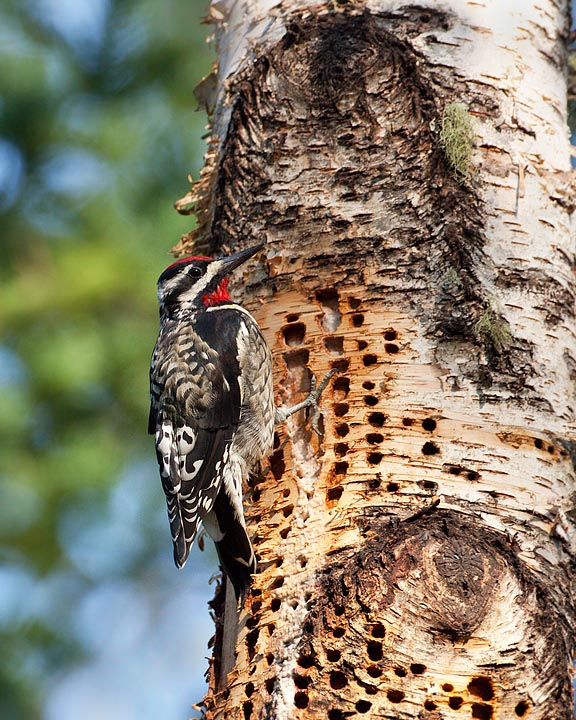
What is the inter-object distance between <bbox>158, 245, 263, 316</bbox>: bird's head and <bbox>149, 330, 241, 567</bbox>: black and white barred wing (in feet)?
A: 0.62

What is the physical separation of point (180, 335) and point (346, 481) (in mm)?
1430

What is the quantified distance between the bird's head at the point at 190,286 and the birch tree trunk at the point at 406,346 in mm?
319

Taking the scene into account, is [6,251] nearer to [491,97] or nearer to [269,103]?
[269,103]

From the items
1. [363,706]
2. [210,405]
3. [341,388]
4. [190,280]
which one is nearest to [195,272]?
[190,280]

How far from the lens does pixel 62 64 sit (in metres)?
4.71

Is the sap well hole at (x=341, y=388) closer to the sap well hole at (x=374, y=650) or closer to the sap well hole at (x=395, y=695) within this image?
the sap well hole at (x=374, y=650)

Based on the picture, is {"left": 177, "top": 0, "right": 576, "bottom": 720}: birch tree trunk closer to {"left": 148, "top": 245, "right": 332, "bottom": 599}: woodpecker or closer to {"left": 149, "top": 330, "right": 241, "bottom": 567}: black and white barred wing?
{"left": 148, "top": 245, "right": 332, "bottom": 599}: woodpecker

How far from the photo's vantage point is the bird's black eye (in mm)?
3645

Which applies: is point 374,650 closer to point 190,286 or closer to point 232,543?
point 232,543

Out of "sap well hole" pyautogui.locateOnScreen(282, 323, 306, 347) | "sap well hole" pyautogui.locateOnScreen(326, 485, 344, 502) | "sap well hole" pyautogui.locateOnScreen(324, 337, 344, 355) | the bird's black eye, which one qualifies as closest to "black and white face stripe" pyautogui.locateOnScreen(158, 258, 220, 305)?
the bird's black eye

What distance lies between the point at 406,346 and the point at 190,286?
1.36 m

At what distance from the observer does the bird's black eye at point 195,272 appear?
3645 millimetres

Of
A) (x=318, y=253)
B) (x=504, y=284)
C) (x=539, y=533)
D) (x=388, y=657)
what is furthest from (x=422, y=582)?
(x=318, y=253)

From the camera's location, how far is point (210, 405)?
3494 mm
